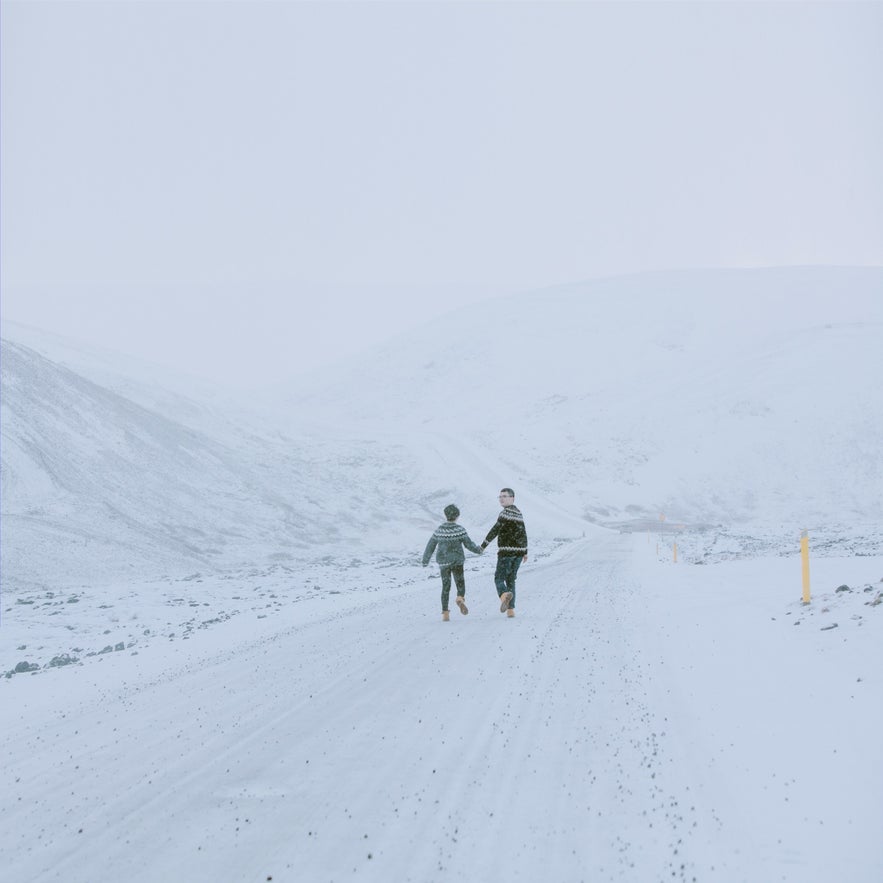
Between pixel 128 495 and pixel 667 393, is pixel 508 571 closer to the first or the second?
pixel 128 495

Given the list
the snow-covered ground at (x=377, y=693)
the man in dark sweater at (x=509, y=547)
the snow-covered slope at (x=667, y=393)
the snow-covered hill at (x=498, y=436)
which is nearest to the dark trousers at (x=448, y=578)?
the snow-covered ground at (x=377, y=693)

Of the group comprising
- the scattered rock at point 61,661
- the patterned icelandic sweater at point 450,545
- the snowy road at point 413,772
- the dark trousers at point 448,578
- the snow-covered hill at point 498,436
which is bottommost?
the scattered rock at point 61,661

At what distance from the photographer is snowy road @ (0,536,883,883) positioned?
167 inches

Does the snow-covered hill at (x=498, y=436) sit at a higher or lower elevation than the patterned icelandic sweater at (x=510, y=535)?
higher

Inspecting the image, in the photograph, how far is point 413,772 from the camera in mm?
5605

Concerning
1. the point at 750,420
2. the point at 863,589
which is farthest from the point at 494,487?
the point at 863,589

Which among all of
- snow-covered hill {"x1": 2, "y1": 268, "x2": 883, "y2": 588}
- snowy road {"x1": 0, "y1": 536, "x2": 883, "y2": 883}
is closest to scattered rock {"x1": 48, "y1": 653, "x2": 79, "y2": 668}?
snowy road {"x1": 0, "y1": 536, "x2": 883, "y2": 883}

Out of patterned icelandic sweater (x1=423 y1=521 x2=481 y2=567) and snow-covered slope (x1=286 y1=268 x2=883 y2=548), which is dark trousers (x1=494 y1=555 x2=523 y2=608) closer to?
patterned icelandic sweater (x1=423 y1=521 x2=481 y2=567)

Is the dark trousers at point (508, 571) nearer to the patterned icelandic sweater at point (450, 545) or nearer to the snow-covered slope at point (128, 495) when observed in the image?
the patterned icelandic sweater at point (450, 545)

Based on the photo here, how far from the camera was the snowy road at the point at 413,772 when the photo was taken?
167 inches

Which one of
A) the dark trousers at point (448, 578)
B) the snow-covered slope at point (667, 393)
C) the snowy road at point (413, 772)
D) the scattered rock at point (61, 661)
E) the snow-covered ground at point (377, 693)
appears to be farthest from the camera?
the snow-covered slope at point (667, 393)

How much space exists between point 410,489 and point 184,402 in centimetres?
2307

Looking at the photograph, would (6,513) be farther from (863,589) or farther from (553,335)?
(553,335)

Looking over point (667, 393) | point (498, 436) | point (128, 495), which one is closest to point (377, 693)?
point (128, 495)
